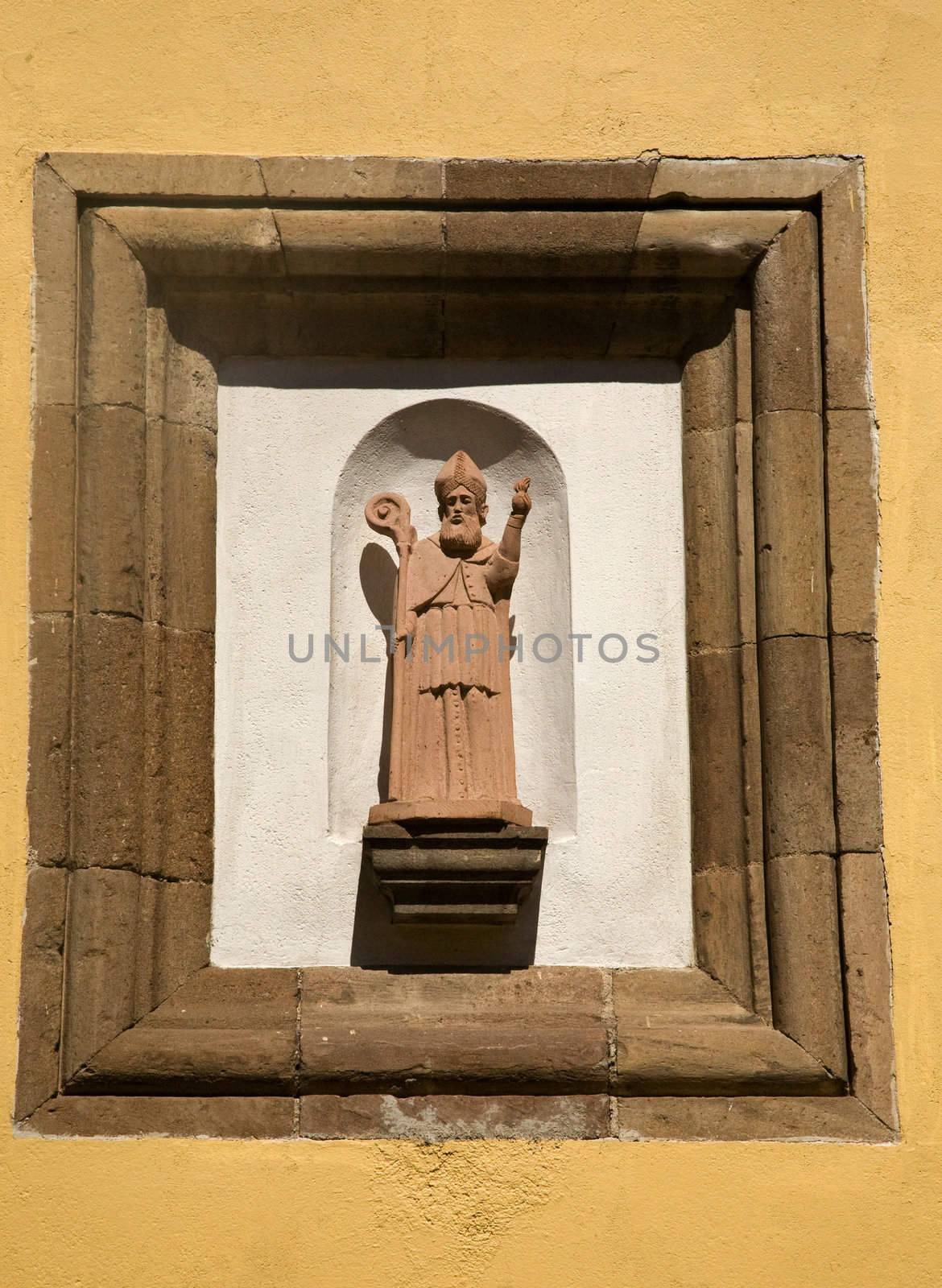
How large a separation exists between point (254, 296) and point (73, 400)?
669mm

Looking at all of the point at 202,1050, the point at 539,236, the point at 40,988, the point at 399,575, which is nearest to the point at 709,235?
the point at 539,236

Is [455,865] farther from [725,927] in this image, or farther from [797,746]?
[797,746]

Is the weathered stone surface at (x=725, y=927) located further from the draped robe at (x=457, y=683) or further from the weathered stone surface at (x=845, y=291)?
the weathered stone surface at (x=845, y=291)

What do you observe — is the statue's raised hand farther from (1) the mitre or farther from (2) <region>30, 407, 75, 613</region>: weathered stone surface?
(2) <region>30, 407, 75, 613</region>: weathered stone surface

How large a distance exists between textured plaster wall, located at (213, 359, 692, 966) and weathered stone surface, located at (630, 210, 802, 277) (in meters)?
0.38

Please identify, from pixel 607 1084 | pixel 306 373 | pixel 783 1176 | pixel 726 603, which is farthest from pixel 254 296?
pixel 783 1176

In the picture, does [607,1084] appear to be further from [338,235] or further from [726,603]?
[338,235]

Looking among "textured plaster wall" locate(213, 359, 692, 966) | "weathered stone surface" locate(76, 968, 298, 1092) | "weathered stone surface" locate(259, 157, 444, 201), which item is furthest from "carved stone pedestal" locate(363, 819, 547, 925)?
"weathered stone surface" locate(259, 157, 444, 201)

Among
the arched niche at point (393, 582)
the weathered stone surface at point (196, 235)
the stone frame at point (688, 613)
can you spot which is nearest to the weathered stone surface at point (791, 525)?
the stone frame at point (688, 613)

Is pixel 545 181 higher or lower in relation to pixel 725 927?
higher

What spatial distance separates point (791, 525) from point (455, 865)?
1.39 m

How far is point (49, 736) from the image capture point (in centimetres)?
582

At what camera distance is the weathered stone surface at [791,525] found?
19.6 ft

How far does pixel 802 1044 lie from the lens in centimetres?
570
